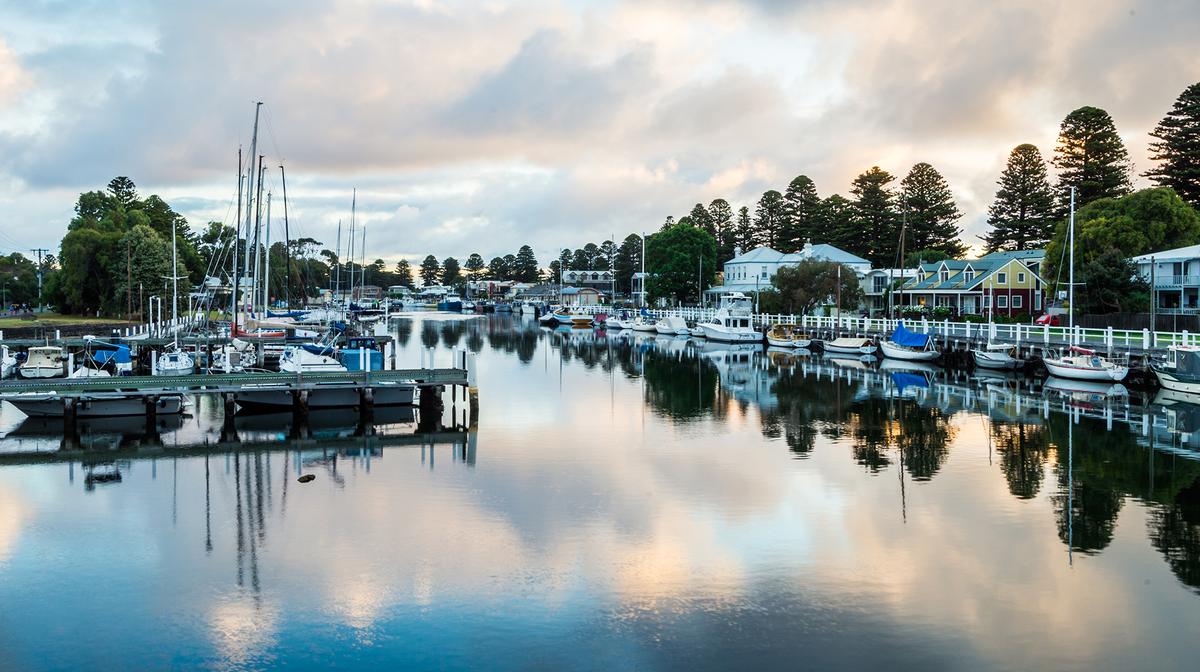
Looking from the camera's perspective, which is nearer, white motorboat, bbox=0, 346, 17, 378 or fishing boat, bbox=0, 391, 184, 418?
fishing boat, bbox=0, 391, 184, 418

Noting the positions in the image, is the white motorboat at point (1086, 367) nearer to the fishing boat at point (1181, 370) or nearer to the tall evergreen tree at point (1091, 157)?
the fishing boat at point (1181, 370)

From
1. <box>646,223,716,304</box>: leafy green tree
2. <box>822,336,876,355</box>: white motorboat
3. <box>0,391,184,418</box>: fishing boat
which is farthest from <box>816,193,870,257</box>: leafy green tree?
<box>0,391,184,418</box>: fishing boat

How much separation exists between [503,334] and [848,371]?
54.6m

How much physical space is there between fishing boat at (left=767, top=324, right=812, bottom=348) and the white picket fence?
1.20 m

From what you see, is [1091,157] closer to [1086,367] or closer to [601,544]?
[1086,367]

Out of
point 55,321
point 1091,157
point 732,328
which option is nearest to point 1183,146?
point 1091,157

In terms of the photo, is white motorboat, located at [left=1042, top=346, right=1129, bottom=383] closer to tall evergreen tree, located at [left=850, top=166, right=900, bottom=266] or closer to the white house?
the white house

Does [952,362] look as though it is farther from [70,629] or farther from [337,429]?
[70,629]

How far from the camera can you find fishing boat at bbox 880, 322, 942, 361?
60938 mm

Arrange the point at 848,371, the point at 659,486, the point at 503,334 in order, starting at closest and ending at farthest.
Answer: the point at 659,486 → the point at 848,371 → the point at 503,334

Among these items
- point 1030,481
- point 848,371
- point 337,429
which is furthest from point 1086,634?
point 848,371

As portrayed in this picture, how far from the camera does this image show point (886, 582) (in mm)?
17156

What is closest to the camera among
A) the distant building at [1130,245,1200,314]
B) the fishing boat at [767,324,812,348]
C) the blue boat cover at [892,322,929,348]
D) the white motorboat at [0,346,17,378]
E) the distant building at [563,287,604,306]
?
the white motorboat at [0,346,17,378]

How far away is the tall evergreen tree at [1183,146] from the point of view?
9025 centimetres
